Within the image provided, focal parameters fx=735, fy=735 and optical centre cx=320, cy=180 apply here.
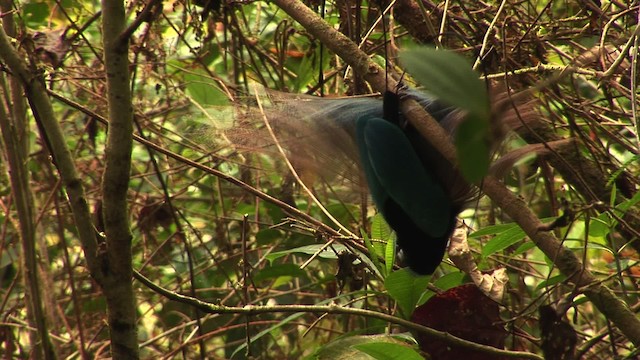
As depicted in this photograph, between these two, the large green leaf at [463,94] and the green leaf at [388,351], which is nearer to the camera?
the large green leaf at [463,94]

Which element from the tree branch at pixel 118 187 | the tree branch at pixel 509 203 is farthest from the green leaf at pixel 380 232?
→ the tree branch at pixel 118 187

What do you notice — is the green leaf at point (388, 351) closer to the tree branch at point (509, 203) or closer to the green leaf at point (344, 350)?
the green leaf at point (344, 350)

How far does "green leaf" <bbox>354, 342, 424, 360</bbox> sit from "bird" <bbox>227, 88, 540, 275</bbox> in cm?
29

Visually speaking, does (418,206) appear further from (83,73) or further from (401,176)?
(83,73)

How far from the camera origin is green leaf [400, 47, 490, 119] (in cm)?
78

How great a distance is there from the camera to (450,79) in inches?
32.6

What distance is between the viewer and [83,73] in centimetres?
349

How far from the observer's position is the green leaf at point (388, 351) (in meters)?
1.75

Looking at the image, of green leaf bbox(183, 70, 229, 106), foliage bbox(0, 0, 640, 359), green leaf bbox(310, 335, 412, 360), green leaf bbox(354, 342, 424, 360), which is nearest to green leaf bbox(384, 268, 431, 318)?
foliage bbox(0, 0, 640, 359)

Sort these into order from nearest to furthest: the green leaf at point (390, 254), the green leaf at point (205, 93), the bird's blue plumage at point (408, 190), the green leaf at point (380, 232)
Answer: the bird's blue plumage at point (408, 190) < the green leaf at point (390, 254) < the green leaf at point (380, 232) < the green leaf at point (205, 93)

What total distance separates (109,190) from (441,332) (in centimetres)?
95

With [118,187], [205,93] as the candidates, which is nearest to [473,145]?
[118,187]

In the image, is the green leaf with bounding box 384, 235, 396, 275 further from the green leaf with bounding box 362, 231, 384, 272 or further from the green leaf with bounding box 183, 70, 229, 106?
the green leaf with bounding box 183, 70, 229, 106

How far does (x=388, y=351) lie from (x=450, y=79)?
1.06m
